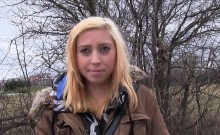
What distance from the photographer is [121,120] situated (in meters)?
2.48

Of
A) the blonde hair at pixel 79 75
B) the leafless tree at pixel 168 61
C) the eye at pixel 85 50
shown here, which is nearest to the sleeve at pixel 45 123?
the blonde hair at pixel 79 75

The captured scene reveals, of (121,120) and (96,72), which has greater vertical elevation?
(96,72)

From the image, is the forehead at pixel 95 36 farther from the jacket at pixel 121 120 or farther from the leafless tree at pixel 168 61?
the leafless tree at pixel 168 61

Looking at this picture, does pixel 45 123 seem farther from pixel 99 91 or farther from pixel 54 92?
pixel 99 91

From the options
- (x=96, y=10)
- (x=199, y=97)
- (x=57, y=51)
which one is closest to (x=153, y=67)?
(x=199, y=97)

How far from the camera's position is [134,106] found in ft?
8.29

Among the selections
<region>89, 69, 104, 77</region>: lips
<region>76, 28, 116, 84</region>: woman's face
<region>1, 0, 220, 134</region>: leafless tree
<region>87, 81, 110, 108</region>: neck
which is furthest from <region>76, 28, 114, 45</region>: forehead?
<region>1, 0, 220, 134</region>: leafless tree

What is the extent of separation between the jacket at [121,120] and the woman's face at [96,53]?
0.83 feet

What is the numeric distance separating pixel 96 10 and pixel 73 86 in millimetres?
4789

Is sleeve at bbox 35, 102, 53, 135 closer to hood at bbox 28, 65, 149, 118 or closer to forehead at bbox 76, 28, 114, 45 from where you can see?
hood at bbox 28, 65, 149, 118

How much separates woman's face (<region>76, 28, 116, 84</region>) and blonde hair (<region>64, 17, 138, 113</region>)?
1.0 inches

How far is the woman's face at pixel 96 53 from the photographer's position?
243 centimetres

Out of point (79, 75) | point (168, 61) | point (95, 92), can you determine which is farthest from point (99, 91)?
point (168, 61)

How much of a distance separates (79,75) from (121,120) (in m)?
0.36
